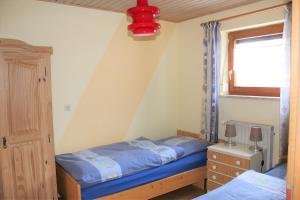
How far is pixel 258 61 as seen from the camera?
3.12 metres

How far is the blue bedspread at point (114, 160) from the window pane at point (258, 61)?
129 centimetres

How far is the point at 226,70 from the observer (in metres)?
3.42

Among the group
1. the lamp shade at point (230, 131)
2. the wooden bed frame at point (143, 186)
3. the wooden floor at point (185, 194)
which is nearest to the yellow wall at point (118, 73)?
the lamp shade at point (230, 131)

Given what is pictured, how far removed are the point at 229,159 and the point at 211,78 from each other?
1.06m

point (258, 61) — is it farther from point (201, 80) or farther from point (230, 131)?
point (230, 131)

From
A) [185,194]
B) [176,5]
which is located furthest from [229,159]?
[176,5]

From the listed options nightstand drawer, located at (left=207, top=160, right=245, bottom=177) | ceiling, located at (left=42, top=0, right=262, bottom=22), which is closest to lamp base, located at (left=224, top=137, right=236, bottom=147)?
nightstand drawer, located at (left=207, top=160, right=245, bottom=177)

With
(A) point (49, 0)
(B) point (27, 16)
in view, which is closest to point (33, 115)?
(B) point (27, 16)

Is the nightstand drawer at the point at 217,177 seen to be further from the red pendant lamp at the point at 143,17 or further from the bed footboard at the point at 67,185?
the red pendant lamp at the point at 143,17

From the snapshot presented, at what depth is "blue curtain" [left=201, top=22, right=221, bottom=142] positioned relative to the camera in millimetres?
3258

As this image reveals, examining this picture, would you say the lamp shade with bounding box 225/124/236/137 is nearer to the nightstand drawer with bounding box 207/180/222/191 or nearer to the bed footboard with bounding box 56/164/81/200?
the nightstand drawer with bounding box 207/180/222/191

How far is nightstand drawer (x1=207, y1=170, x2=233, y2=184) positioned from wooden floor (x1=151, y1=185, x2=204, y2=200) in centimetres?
32

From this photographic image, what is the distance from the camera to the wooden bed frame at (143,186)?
2383mm

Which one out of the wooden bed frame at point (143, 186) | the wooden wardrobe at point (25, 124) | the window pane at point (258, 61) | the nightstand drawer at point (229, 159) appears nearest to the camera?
the wooden wardrobe at point (25, 124)
